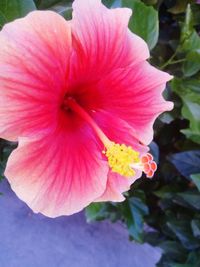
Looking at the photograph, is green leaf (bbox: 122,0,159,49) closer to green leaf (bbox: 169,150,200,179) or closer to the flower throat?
the flower throat


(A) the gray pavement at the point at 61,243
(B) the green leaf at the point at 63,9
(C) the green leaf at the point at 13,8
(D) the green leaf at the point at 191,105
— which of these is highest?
(C) the green leaf at the point at 13,8

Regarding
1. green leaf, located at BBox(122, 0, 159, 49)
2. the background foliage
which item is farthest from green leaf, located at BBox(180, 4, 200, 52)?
green leaf, located at BBox(122, 0, 159, 49)

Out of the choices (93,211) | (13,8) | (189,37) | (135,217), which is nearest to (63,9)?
(13,8)

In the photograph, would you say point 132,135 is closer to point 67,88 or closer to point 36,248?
point 67,88

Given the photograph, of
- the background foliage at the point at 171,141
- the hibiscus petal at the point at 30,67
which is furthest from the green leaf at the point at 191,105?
the hibiscus petal at the point at 30,67

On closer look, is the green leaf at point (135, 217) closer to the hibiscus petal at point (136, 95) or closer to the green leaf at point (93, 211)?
the green leaf at point (93, 211)

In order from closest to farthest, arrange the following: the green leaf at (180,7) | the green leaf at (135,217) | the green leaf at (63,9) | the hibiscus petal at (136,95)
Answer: the hibiscus petal at (136,95) < the green leaf at (63,9) < the green leaf at (180,7) < the green leaf at (135,217)

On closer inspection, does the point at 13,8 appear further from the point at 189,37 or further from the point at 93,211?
the point at 93,211

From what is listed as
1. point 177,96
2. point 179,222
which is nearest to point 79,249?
point 179,222
